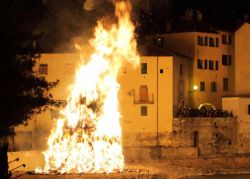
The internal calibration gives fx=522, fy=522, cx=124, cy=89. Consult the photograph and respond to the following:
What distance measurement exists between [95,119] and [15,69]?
53.0 feet

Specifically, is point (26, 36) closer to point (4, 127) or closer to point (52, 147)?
point (4, 127)

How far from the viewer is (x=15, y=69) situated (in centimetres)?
1678

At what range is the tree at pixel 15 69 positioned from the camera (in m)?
16.1

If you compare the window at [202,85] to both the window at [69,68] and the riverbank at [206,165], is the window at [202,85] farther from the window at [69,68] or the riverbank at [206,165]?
the window at [69,68]

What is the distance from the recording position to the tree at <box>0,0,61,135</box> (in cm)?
1609

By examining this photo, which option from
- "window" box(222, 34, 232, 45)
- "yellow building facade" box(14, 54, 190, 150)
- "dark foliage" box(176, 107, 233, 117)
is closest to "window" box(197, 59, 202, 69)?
"window" box(222, 34, 232, 45)

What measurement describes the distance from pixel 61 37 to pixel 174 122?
13686mm

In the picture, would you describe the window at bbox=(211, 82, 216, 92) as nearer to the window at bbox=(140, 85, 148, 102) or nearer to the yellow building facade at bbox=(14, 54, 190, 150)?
the yellow building facade at bbox=(14, 54, 190, 150)

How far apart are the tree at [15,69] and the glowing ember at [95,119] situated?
1144 cm

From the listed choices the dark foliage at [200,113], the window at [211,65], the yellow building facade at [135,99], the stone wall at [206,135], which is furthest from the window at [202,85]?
the stone wall at [206,135]

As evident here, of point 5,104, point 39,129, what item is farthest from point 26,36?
point 39,129

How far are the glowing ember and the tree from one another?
37.5 ft

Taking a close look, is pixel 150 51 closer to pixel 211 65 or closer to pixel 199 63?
pixel 199 63

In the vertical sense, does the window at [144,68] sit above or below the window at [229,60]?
below
